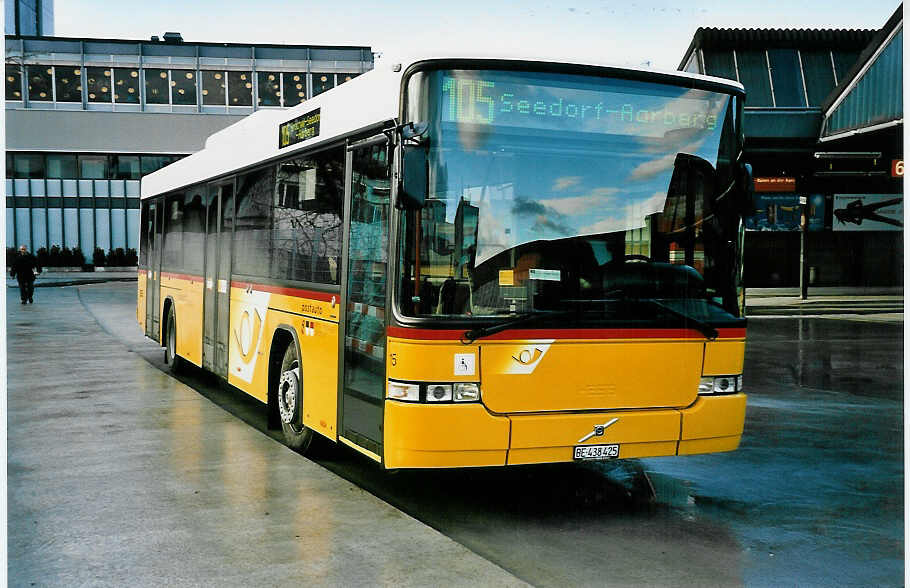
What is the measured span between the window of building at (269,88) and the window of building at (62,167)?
11.8 m

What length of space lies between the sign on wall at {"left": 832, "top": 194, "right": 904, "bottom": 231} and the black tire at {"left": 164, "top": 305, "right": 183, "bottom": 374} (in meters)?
30.3

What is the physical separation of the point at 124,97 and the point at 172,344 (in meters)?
49.9

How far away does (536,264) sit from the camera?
258 inches

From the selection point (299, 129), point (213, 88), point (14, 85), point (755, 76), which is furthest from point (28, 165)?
point (299, 129)

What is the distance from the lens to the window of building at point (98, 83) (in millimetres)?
59844

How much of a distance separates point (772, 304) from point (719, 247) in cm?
2665

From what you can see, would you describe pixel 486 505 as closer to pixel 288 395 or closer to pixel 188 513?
pixel 188 513

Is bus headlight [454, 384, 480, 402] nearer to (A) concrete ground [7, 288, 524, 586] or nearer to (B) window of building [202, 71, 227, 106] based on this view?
(A) concrete ground [7, 288, 524, 586]

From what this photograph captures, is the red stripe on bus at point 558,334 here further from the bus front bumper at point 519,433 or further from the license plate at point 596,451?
the license plate at point 596,451

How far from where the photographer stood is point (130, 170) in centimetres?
6397

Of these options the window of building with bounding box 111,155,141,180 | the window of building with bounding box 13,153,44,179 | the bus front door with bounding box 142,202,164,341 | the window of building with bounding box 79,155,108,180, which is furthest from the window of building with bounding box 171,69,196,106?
the bus front door with bounding box 142,202,164,341

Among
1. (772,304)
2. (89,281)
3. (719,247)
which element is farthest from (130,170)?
(719,247)

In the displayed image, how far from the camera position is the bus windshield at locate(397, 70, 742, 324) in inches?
255

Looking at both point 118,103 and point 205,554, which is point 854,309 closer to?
point 205,554
